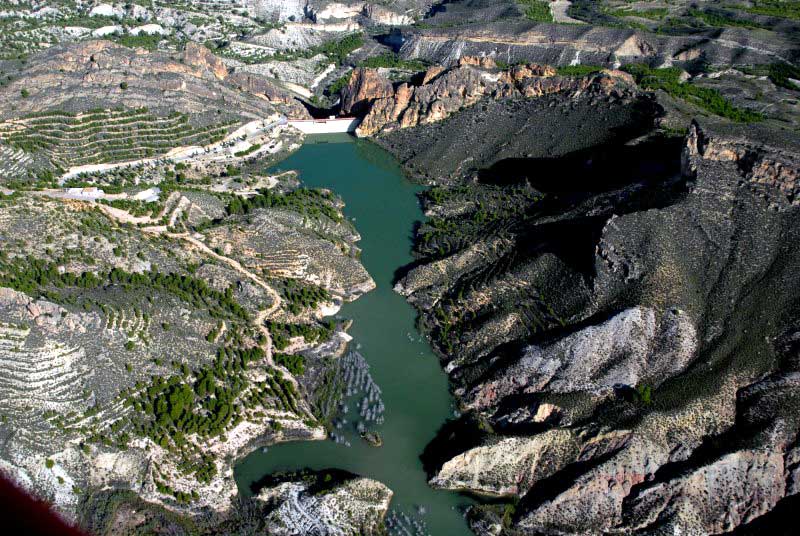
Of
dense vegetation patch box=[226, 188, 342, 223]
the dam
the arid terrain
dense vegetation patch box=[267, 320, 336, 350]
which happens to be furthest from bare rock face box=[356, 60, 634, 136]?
dense vegetation patch box=[267, 320, 336, 350]

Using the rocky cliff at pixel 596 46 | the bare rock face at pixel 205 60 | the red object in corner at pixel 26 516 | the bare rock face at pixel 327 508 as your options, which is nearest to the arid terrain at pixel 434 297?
the bare rock face at pixel 327 508

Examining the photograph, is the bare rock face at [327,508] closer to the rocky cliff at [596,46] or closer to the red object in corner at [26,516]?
the red object in corner at [26,516]

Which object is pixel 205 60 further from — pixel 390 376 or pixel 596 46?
pixel 390 376

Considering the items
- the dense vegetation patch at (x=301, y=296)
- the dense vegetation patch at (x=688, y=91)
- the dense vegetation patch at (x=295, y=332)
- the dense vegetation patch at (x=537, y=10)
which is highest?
the dense vegetation patch at (x=537, y=10)

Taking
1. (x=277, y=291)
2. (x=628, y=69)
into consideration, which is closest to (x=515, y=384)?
(x=277, y=291)

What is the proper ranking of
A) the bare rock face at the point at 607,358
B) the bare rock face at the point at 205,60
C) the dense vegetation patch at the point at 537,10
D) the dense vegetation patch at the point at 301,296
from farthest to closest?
the dense vegetation patch at the point at 537,10 < the bare rock face at the point at 205,60 < the dense vegetation patch at the point at 301,296 < the bare rock face at the point at 607,358

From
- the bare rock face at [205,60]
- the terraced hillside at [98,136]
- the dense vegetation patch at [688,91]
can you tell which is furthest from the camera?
the bare rock face at [205,60]

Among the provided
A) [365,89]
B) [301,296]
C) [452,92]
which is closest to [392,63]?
[365,89]
